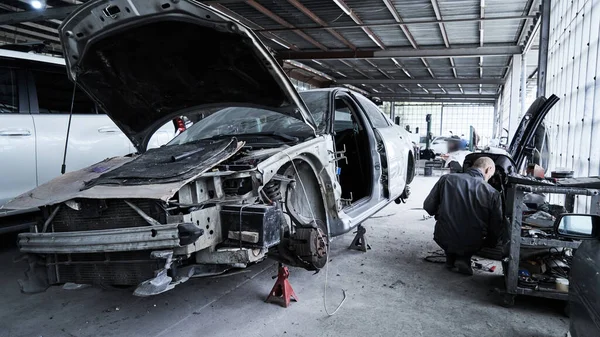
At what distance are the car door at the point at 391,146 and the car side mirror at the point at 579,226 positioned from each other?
2.56 meters

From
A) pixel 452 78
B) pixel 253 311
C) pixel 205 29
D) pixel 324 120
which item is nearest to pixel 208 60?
pixel 205 29

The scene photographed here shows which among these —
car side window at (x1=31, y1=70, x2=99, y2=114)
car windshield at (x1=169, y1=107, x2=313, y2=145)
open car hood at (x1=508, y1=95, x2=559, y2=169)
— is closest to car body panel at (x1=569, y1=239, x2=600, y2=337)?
car windshield at (x1=169, y1=107, x2=313, y2=145)

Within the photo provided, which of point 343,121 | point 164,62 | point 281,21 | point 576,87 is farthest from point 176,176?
point 281,21

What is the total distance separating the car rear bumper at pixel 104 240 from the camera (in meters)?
2.02

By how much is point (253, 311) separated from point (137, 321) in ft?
2.63

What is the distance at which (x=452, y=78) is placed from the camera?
18.6 m

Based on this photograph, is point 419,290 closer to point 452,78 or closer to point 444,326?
point 444,326

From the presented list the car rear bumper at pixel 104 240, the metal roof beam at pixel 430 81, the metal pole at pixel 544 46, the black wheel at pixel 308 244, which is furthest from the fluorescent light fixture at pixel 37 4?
the metal roof beam at pixel 430 81

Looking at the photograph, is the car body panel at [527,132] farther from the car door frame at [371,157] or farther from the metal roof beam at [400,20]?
the metal roof beam at [400,20]

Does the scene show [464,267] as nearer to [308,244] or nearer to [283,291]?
[283,291]

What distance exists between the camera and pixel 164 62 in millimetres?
2826

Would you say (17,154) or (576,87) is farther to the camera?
(576,87)

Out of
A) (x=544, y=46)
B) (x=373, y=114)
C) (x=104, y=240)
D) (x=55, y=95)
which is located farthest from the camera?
(x=544, y=46)

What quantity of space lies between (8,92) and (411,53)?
11.2 metres
